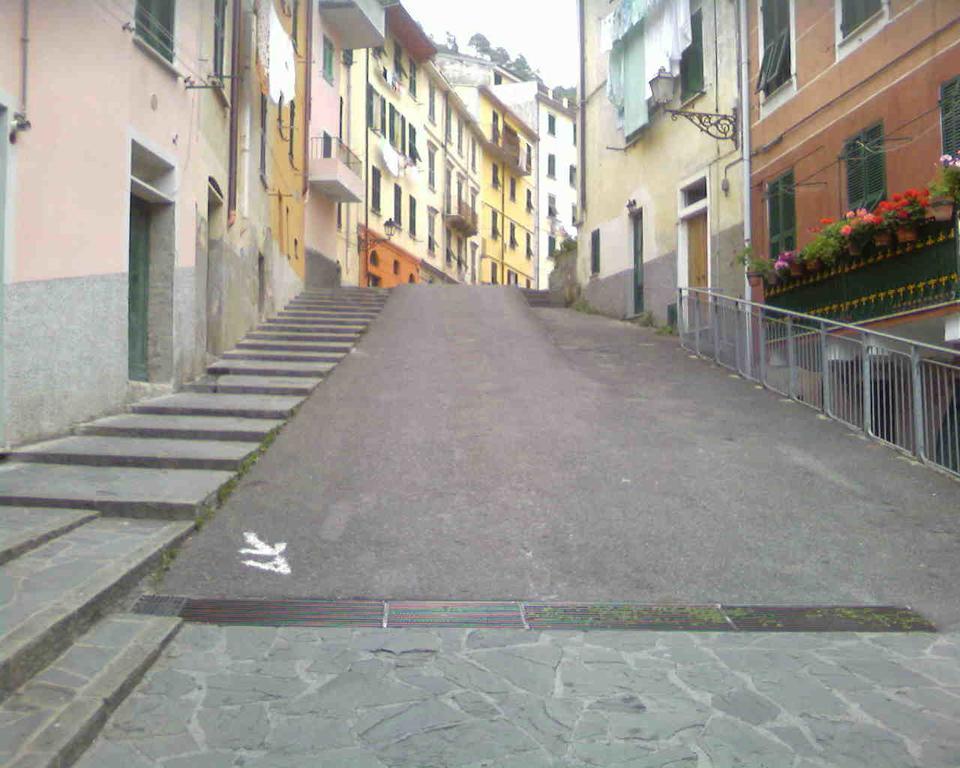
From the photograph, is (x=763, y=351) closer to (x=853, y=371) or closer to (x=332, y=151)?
(x=853, y=371)

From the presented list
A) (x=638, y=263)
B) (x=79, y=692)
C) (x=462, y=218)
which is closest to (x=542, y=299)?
(x=638, y=263)

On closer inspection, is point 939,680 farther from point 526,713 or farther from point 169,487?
point 169,487

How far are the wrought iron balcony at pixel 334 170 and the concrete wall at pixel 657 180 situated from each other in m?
5.90

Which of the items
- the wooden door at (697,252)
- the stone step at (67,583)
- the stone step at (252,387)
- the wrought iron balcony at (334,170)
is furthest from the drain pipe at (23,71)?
the wrought iron balcony at (334,170)

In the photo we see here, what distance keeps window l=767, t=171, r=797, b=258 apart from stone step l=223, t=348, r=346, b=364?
682 cm

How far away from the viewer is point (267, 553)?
616 centimetres

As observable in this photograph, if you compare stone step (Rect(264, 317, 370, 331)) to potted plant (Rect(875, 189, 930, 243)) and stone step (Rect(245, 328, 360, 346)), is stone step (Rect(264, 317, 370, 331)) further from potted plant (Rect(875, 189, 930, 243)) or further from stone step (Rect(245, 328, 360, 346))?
potted plant (Rect(875, 189, 930, 243))

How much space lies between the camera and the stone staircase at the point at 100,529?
371cm

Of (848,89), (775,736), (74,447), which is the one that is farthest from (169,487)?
(848,89)

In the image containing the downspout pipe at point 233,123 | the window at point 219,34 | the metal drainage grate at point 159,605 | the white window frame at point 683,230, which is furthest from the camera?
the white window frame at point 683,230

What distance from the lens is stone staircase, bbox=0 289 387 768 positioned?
146 inches

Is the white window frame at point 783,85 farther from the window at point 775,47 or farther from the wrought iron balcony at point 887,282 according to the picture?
the wrought iron balcony at point 887,282

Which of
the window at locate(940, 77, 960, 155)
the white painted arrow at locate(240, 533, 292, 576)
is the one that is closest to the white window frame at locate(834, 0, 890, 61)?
the window at locate(940, 77, 960, 155)

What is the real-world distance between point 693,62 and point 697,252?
11.6 feet
